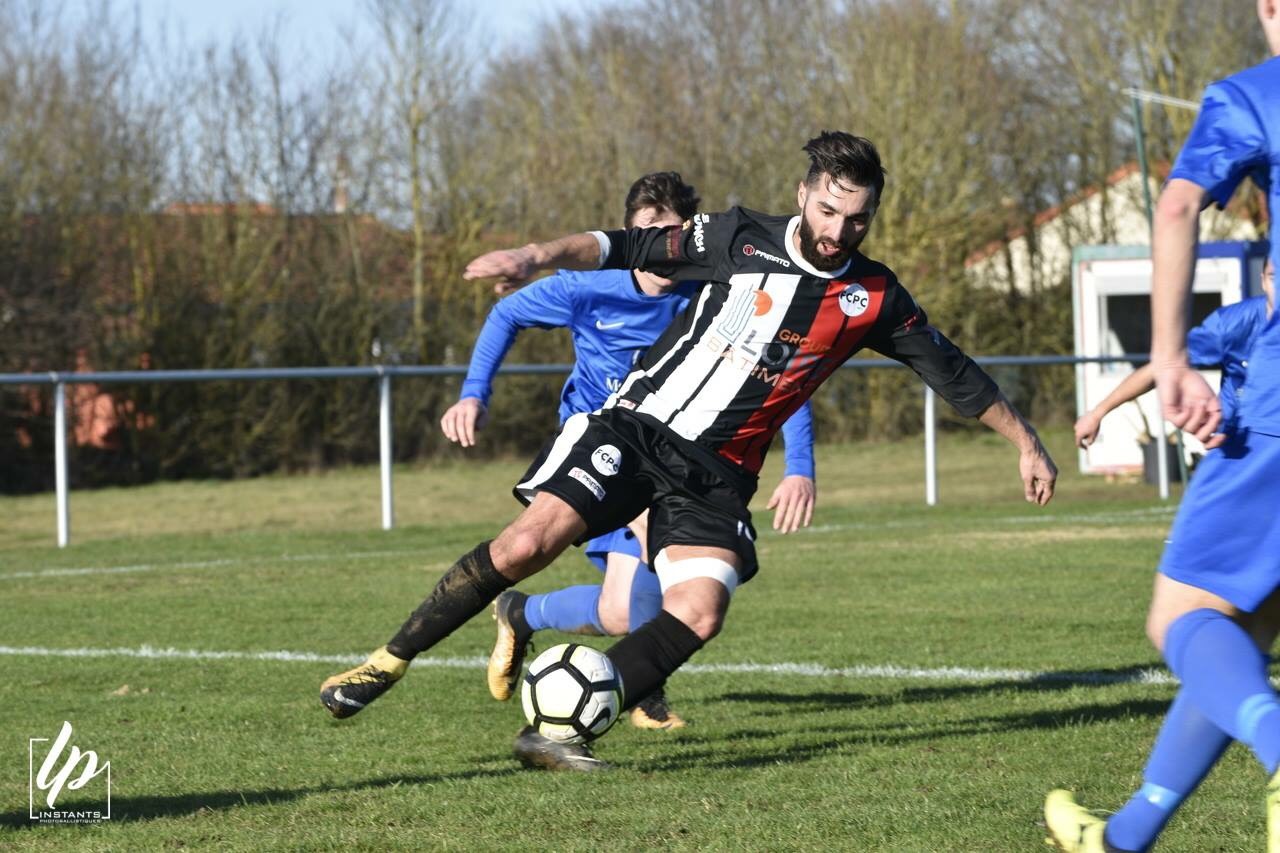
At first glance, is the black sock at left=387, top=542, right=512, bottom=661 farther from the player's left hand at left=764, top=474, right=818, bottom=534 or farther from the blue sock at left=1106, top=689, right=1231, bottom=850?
the blue sock at left=1106, top=689, right=1231, bottom=850

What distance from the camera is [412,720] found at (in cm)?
583

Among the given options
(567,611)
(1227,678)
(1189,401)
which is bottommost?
(567,611)

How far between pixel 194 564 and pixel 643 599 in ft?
21.3

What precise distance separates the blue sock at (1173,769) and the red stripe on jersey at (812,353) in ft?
5.66

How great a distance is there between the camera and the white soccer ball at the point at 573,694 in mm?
4215

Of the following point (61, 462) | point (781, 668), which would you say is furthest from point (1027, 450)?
point (61, 462)

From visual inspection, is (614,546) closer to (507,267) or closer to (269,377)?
(507,267)

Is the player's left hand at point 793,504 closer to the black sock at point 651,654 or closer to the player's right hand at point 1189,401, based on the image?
the black sock at point 651,654

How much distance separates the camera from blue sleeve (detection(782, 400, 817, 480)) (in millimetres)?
5581

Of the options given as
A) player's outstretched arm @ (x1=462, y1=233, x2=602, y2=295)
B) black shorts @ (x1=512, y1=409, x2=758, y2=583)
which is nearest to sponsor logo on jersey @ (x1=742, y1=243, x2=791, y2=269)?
player's outstretched arm @ (x1=462, y1=233, x2=602, y2=295)

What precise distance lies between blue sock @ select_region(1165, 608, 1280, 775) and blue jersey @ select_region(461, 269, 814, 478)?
259 centimetres

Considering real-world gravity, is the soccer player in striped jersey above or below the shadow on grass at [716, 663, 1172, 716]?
above

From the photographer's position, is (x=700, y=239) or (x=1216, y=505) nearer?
(x=1216, y=505)

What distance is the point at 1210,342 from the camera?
485 centimetres
